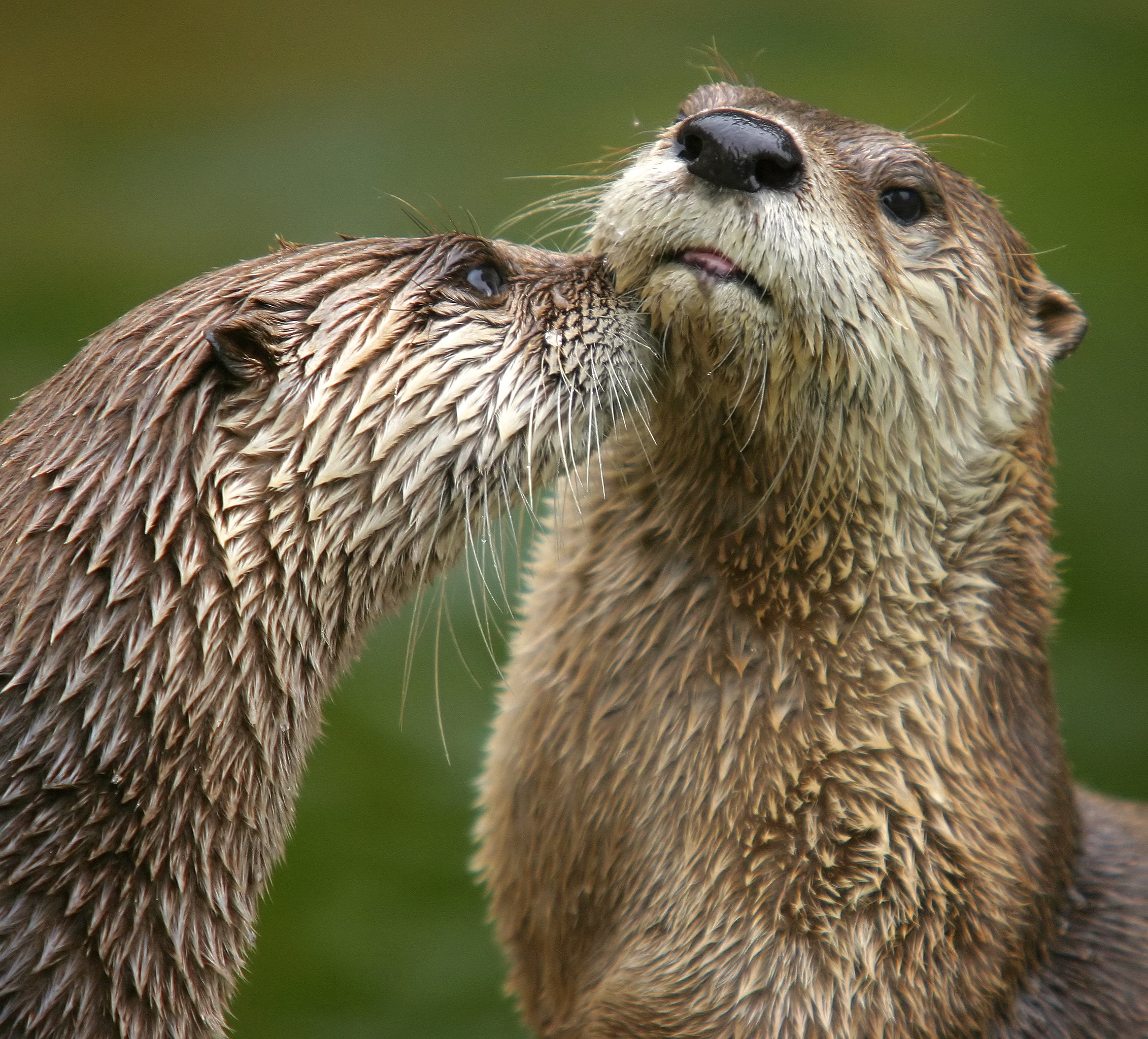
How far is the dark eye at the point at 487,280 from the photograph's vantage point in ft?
6.51

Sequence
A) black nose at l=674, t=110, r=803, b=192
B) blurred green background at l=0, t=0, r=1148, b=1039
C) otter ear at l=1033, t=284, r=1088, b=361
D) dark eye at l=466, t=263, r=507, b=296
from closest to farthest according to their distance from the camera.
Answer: black nose at l=674, t=110, r=803, b=192, dark eye at l=466, t=263, r=507, b=296, otter ear at l=1033, t=284, r=1088, b=361, blurred green background at l=0, t=0, r=1148, b=1039

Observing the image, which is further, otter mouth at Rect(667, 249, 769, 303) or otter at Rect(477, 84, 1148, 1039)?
otter at Rect(477, 84, 1148, 1039)

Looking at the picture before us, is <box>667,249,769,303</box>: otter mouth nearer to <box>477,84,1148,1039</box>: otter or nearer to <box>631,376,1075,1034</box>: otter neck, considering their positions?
<box>477,84,1148,1039</box>: otter

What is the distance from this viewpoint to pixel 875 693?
2.14 m

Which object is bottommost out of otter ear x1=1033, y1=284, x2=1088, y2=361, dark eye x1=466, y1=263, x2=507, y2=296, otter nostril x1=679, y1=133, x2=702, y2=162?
dark eye x1=466, y1=263, x2=507, y2=296

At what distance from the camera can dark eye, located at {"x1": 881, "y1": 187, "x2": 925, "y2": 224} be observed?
211cm

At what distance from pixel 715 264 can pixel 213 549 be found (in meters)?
0.78

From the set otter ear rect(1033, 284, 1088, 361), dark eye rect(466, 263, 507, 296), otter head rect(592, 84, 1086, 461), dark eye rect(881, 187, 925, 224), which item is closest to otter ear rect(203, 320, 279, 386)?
dark eye rect(466, 263, 507, 296)

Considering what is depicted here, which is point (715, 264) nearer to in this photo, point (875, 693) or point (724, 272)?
point (724, 272)

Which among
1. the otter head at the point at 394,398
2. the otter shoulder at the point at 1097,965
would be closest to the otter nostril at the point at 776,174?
the otter head at the point at 394,398

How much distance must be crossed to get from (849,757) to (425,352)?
930 mm

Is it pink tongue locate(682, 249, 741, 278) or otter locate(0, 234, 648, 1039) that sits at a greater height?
pink tongue locate(682, 249, 741, 278)

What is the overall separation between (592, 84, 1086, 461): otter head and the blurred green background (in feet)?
7.37

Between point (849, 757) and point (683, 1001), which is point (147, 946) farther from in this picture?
point (849, 757)
